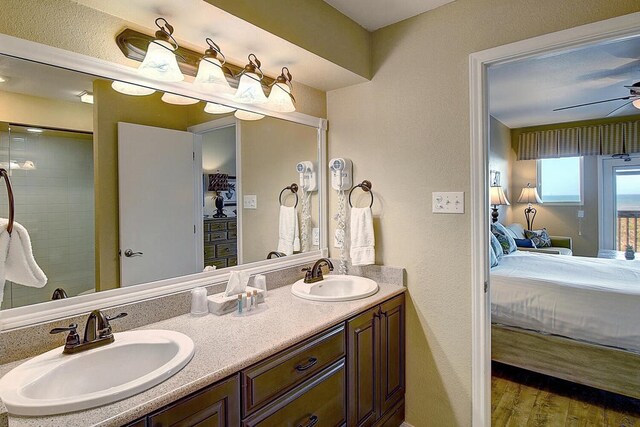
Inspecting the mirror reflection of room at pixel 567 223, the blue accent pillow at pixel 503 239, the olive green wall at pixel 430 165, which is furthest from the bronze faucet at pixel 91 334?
the blue accent pillow at pixel 503 239

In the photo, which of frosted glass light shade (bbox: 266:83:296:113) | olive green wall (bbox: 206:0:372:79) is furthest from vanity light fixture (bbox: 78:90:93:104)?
frosted glass light shade (bbox: 266:83:296:113)

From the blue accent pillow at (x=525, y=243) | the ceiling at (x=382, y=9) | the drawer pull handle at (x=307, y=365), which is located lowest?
the drawer pull handle at (x=307, y=365)

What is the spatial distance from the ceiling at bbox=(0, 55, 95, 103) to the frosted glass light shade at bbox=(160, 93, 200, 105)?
0.28 m

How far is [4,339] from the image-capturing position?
104cm

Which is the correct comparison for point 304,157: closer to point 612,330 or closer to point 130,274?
point 130,274

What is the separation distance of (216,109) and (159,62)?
0.40 meters

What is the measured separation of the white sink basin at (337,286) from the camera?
1.86 metres

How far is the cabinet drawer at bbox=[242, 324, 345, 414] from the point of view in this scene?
1.10 metres

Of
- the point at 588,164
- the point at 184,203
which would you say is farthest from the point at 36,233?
the point at 588,164

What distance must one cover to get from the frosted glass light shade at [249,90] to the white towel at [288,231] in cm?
69

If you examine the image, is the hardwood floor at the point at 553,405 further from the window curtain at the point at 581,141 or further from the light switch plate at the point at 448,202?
the window curtain at the point at 581,141

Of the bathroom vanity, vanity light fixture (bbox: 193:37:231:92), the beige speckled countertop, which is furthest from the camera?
vanity light fixture (bbox: 193:37:231:92)

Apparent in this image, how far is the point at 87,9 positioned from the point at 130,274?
1008 mm

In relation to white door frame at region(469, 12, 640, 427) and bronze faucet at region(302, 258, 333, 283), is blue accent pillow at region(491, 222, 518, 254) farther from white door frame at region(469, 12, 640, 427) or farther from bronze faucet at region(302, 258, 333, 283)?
bronze faucet at region(302, 258, 333, 283)
